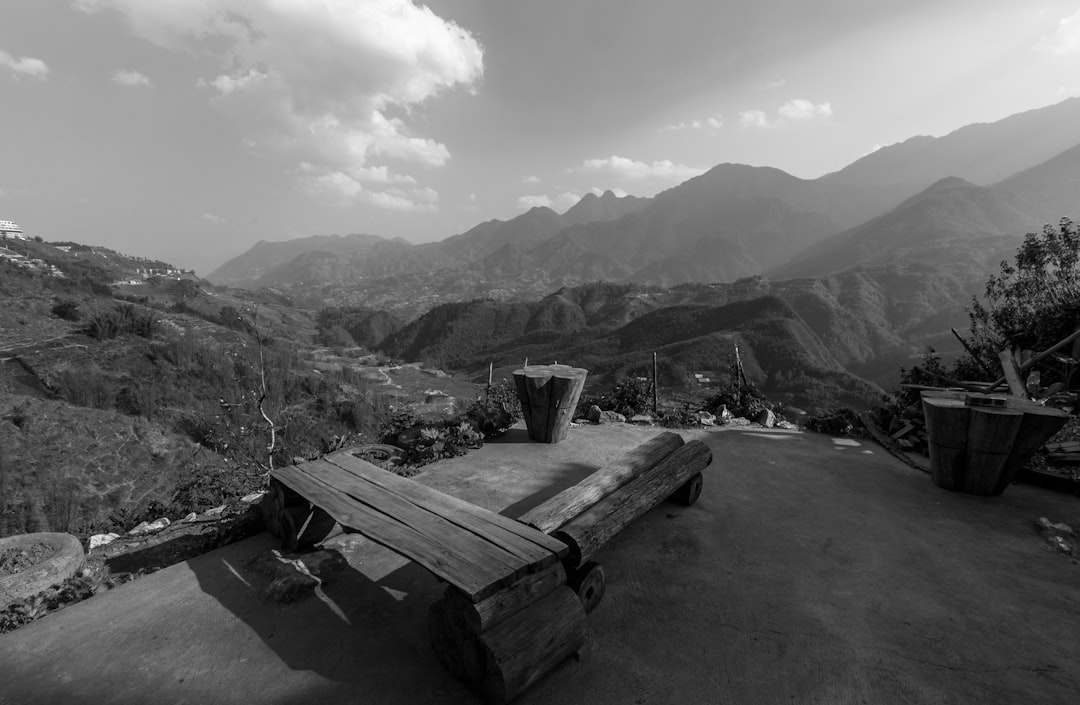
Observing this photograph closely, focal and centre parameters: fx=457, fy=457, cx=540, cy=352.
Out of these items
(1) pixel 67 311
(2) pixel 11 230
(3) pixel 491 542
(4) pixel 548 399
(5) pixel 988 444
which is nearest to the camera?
(3) pixel 491 542

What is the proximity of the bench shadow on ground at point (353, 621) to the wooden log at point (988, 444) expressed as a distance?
607 centimetres

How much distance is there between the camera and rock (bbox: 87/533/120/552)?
4.74m

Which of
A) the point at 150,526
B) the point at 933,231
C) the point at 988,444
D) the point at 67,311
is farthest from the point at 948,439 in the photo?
the point at 933,231

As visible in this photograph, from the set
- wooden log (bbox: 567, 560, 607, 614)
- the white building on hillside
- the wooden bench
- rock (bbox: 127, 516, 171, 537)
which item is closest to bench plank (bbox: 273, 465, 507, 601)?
the wooden bench

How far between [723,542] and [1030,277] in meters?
10.7

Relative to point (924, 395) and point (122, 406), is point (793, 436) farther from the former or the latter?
point (122, 406)

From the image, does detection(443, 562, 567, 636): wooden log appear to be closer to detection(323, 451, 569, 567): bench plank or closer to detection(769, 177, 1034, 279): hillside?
detection(323, 451, 569, 567): bench plank

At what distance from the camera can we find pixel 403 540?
285cm

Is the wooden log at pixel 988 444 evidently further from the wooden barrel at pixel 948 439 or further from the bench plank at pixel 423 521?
the bench plank at pixel 423 521

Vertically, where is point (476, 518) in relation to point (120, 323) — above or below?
above

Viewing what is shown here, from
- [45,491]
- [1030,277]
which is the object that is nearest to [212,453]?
[45,491]

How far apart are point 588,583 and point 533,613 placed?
2.14 feet

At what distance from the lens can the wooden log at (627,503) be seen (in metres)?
3.12

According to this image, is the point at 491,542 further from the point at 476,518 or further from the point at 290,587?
the point at 290,587
